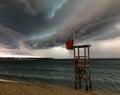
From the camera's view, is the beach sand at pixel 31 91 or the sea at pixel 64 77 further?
the sea at pixel 64 77

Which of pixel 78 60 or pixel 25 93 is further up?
pixel 78 60

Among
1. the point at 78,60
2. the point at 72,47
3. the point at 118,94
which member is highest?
the point at 72,47

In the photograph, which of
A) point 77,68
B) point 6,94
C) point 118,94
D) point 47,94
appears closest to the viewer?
point 6,94

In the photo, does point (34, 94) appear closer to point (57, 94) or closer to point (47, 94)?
point (47, 94)

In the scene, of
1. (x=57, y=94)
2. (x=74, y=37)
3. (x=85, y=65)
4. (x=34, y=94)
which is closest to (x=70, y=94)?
(x=57, y=94)

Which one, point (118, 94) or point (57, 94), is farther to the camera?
point (118, 94)

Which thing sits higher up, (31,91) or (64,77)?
(31,91)

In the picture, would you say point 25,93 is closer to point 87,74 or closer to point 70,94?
point 70,94

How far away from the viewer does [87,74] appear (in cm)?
2658

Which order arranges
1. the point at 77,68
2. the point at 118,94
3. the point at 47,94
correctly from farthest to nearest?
the point at 77,68, the point at 118,94, the point at 47,94

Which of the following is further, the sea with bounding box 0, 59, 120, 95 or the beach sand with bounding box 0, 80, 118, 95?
the sea with bounding box 0, 59, 120, 95

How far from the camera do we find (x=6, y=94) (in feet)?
51.5

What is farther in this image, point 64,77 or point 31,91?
point 64,77

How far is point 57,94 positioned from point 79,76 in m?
10.1
